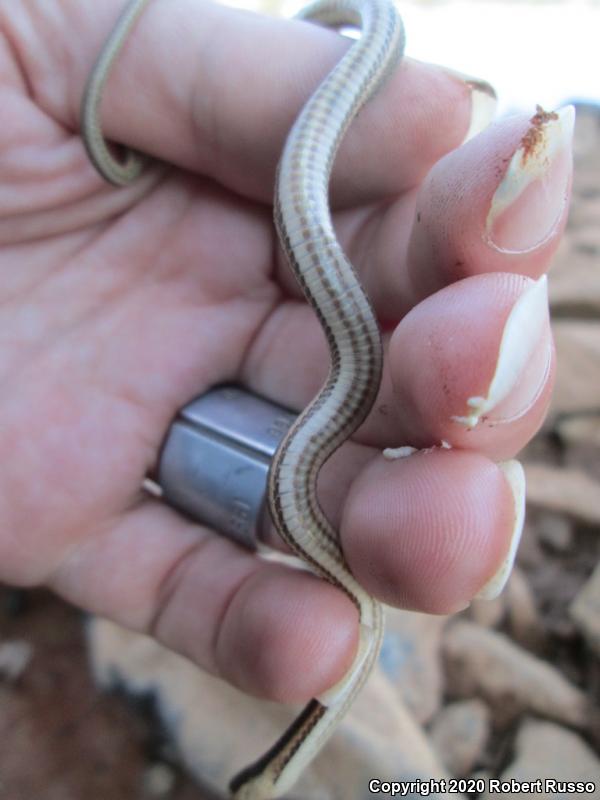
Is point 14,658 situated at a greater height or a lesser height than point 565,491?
lesser

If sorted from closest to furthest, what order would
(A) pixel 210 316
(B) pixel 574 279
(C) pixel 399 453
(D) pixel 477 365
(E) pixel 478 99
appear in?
(D) pixel 477 365 < (C) pixel 399 453 < (E) pixel 478 99 < (A) pixel 210 316 < (B) pixel 574 279

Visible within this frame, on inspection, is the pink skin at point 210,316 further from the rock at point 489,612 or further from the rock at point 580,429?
the rock at point 580,429

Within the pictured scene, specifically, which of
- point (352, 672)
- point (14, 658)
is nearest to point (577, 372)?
point (352, 672)

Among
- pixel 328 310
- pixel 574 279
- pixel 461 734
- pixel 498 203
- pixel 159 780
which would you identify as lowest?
pixel 159 780

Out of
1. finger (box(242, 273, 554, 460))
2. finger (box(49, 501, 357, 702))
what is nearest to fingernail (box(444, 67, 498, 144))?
finger (box(242, 273, 554, 460))

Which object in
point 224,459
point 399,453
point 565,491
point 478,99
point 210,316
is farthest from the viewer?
point 565,491

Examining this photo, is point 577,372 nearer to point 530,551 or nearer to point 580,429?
point 580,429

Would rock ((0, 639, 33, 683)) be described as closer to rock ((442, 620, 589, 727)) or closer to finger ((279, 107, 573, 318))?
rock ((442, 620, 589, 727))

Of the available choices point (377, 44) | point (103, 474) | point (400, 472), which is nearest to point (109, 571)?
point (103, 474)
